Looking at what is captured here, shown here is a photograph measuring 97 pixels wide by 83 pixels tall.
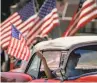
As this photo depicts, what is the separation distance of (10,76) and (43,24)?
28.3 feet

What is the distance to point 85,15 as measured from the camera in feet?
38.7

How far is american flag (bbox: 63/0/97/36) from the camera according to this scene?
1175 centimetres

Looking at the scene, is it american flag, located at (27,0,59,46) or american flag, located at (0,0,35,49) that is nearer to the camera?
american flag, located at (27,0,59,46)

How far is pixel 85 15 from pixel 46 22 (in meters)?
2.25

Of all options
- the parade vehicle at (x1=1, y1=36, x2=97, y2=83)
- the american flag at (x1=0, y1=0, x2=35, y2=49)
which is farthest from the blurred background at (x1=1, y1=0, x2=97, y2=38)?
the parade vehicle at (x1=1, y1=36, x2=97, y2=83)

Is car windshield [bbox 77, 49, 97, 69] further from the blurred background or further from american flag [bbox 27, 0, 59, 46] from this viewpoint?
the blurred background

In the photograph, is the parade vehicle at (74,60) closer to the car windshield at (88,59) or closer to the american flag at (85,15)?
the car windshield at (88,59)

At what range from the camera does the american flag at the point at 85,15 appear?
1175cm

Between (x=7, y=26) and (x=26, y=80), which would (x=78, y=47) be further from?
(x=7, y=26)

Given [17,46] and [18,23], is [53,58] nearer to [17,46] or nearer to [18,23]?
[17,46]

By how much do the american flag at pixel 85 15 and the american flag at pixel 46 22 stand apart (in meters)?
1.64

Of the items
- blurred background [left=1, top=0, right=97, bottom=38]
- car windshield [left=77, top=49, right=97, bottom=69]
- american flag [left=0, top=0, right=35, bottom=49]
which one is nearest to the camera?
car windshield [left=77, top=49, right=97, bottom=69]

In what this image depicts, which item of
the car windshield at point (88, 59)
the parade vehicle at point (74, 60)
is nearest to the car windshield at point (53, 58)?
the parade vehicle at point (74, 60)

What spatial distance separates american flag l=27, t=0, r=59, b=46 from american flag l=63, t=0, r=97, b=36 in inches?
64.7
